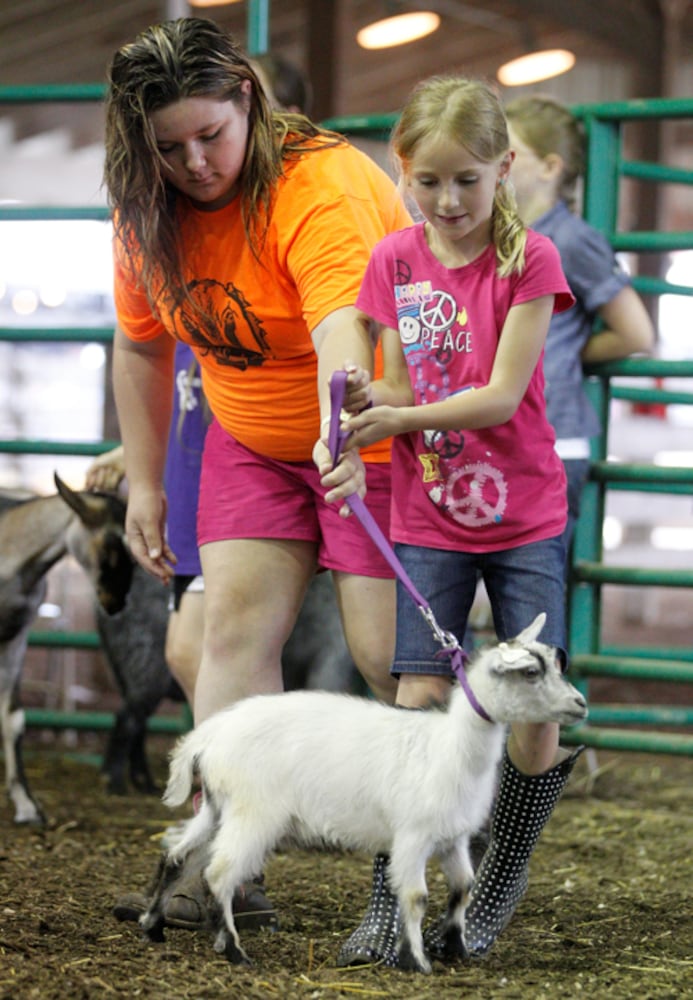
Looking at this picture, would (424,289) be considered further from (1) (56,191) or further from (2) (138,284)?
(1) (56,191)

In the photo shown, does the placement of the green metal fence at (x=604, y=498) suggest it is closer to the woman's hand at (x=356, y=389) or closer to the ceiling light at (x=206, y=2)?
the woman's hand at (x=356, y=389)

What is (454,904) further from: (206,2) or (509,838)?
(206,2)

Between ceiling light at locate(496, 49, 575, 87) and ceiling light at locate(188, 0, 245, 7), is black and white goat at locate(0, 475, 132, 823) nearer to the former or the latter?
ceiling light at locate(188, 0, 245, 7)

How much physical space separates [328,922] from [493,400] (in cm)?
115

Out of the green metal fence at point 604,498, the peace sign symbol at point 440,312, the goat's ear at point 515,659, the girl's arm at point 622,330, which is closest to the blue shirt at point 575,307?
the girl's arm at point 622,330

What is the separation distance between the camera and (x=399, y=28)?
32.4 feet

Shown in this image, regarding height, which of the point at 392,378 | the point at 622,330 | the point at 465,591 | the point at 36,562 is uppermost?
the point at 622,330

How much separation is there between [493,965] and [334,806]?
42 cm

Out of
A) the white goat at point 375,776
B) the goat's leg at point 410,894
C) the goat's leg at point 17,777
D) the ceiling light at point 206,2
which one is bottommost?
the goat's leg at point 17,777

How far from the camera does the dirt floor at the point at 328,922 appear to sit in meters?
2.19

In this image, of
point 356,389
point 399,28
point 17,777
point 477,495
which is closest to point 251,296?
point 356,389

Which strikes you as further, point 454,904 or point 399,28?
point 399,28

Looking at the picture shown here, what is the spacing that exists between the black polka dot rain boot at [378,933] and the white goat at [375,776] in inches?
2.5

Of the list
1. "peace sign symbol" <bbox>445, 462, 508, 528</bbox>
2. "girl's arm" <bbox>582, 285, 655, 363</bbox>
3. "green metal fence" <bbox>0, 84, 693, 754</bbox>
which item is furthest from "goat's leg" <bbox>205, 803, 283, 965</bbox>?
"girl's arm" <bbox>582, 285, 655, 363</bbox>
